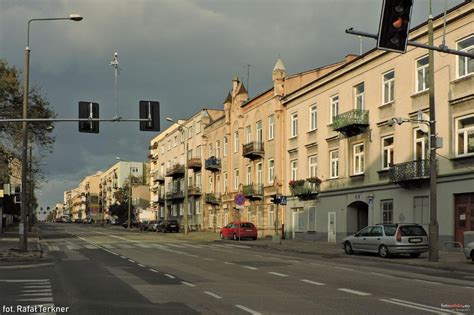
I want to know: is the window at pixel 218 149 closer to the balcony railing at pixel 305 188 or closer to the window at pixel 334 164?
the balcony railing at pixel 305 188

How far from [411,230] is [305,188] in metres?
16.2

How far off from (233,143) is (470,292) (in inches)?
1775

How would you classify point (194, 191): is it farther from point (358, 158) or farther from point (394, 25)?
point (394, 25)

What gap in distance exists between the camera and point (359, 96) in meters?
35.2

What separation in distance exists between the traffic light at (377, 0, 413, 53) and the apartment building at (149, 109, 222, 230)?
153 feet

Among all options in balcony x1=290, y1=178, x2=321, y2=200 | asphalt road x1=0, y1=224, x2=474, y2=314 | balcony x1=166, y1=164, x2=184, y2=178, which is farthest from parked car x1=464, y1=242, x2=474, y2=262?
balcony x1=166, y1=164, x2=184, y2=178

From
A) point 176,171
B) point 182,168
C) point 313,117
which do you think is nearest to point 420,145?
point 313,117

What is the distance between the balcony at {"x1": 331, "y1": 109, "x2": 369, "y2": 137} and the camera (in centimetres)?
3366

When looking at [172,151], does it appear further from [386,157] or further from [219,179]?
[386,157]

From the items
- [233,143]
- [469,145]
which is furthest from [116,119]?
[233,143]

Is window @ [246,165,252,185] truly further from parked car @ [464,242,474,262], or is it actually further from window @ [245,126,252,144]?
parked car @ [464,242,474,262]

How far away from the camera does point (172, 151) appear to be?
3248 inches

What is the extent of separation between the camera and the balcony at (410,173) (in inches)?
1092

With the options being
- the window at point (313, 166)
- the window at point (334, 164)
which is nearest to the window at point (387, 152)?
the window at point (334, 164)
